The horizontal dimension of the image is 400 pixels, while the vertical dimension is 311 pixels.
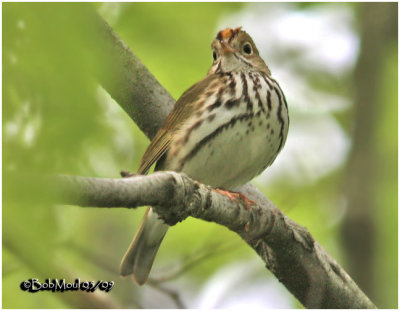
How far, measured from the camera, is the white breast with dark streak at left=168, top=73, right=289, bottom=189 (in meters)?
3.68

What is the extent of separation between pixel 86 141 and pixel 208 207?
1315 mm

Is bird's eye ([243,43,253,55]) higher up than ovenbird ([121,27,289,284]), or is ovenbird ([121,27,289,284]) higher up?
bird's eye ([243,43,253,55])

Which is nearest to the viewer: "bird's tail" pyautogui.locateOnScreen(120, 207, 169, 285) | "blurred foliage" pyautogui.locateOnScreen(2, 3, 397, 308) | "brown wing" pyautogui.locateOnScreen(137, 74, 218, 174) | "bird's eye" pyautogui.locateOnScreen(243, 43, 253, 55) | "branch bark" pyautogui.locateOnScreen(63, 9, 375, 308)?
"blurred foliage" pyautogui.locateOnScreen(2, 3, 397, 308)

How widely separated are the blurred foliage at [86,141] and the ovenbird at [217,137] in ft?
1.10

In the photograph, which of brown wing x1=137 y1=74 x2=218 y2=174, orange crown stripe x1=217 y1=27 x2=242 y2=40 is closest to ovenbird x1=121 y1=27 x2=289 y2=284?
brown wing x1=137 y1=74 x2=218 y2=174

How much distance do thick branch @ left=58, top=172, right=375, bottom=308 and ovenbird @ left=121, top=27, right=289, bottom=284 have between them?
1.02 feet

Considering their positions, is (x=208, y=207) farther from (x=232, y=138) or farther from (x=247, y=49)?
(x=247, y=49)

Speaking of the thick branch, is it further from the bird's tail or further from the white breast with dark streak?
the bird's tail

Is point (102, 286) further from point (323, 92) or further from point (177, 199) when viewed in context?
point (323, 92)

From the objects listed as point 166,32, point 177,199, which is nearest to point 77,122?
point 177,199

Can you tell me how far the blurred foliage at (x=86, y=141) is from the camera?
1.41 metres

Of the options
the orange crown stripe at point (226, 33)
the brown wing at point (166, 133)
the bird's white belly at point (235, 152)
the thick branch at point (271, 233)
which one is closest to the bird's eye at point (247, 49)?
the orange crown stripe at point (226, 33)

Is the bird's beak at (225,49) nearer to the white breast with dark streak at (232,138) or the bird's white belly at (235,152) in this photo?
the white breast with dark streak at (232,138)

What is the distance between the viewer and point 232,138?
3.65 meters
